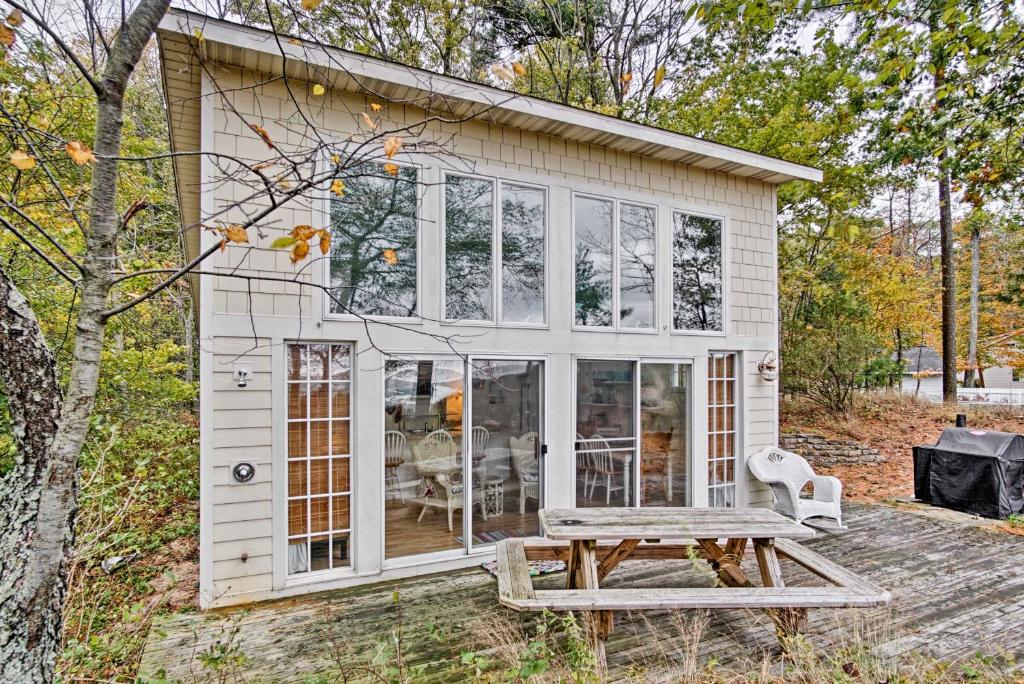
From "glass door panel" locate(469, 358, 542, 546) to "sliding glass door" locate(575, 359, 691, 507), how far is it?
0.47m

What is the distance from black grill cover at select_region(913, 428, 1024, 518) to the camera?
6094mm

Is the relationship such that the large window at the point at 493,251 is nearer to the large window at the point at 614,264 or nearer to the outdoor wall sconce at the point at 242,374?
the large window at the point at 614,264

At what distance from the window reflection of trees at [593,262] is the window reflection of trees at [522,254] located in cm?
41

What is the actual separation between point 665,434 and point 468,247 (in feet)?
9.51

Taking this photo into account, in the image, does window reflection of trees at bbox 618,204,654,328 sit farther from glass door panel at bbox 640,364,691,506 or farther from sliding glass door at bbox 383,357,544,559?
sliding glass door at bbox 383,357,544,559

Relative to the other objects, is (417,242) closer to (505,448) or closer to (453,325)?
(453,325)

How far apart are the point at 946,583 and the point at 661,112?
30.8 feet

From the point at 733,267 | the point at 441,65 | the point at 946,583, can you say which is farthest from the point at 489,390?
the point at 441,65

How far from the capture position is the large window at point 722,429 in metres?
5.86

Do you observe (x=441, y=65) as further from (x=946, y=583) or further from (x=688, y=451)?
(x=946, y=583)

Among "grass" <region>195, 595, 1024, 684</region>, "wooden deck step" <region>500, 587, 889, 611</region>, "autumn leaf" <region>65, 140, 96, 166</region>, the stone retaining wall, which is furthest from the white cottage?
the stone retaining wall

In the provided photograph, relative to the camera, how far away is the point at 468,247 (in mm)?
4723

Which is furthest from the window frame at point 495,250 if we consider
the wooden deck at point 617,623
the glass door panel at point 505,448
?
the wooden deck at point 617,623

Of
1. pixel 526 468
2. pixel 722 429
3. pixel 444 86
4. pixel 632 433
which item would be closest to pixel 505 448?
pixel 526 468
